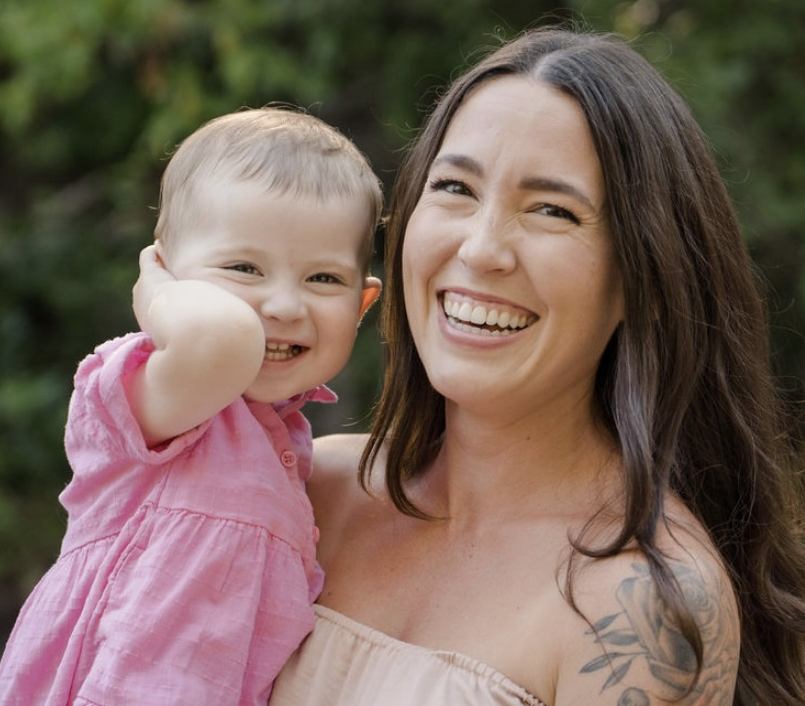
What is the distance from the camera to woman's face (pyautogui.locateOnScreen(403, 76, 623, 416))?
2.34m

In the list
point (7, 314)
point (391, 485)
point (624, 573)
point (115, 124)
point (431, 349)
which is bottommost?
point (7, 314)

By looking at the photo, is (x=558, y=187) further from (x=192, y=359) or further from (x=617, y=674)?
(x=617, y=674)

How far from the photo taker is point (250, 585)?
227 cm

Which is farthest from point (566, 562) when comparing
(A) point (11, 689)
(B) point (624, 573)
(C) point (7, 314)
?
(C) point (7, 314)

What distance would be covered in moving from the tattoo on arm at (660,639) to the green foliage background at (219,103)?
11.0ft

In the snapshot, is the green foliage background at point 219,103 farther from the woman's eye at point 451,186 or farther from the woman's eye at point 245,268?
the woman's eye at point 245,268

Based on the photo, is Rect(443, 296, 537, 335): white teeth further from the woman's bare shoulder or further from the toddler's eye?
the woman's bare shoulder

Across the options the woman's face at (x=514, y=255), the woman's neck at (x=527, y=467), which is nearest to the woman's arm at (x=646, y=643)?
the woman's neck at (x=527, y=467)

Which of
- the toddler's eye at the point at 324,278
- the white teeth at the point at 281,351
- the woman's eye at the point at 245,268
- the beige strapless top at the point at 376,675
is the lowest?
the beige strapless top at the point at 376,675

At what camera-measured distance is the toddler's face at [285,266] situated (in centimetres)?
234

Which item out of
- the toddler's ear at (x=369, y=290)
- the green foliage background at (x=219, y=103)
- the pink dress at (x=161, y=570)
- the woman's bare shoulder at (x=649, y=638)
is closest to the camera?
the woman's bare shoulder at (x=649, y=638)

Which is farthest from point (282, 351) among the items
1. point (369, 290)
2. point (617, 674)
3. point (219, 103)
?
point (219, 103)

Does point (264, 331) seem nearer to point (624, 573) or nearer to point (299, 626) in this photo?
point (299, 626)

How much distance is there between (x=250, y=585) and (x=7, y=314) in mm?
4952
